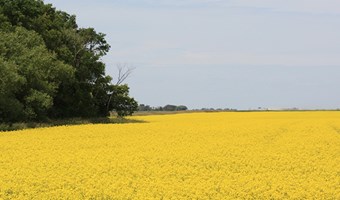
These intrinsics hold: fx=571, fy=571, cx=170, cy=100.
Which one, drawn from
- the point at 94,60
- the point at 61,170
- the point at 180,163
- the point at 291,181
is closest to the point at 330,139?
the point at 180,163

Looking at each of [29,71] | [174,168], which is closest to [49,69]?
[29,71]

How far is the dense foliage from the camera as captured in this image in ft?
134

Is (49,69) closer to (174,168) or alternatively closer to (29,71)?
(29,71)

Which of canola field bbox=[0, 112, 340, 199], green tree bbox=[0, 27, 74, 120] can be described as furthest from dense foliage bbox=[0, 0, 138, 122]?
canola field bbox=[0, 112, 340, 199]

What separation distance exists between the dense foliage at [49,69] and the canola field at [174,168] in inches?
524

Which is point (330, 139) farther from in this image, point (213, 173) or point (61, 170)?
point (61, 170)

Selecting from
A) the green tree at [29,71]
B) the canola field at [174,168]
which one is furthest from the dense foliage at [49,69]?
the canola field at [174,168]

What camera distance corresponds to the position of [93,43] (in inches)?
2211

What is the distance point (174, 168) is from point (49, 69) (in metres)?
30.0

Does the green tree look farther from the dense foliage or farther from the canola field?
the canola field

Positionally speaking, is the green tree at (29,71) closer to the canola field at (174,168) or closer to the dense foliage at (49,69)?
the dense foliage at (49,69)

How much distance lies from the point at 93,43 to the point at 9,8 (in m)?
9.09

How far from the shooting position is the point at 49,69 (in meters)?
45.2

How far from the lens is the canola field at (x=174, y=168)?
44.3ft
